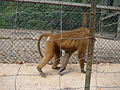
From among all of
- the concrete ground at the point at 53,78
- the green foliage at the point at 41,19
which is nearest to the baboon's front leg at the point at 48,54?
the concrete ground at the point at 53,78

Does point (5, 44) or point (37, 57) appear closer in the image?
point (37, 57)

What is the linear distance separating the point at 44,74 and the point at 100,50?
235 cm

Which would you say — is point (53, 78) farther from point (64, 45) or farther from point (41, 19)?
point (41, 19)

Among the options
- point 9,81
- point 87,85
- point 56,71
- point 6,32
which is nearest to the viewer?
point 87,85

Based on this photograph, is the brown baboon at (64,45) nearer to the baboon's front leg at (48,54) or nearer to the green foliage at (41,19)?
the baboon's front leg at (48,54)

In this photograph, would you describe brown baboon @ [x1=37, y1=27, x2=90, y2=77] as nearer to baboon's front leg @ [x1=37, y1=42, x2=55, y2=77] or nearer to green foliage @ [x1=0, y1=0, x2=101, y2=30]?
baboon's front leg @ [x1=37, y1=42, x2=55, y2=77]

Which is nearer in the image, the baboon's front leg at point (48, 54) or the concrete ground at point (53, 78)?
the concrete ground at point (53, 78)

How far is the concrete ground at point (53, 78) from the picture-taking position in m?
3.52

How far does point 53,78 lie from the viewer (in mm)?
3879

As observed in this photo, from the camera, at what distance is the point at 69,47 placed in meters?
4.14

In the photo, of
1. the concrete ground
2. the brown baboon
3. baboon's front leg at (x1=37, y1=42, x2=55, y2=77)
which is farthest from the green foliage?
baboon's front leg at (x1=37, y1=42, x2=55, y2=77)

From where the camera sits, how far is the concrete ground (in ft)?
11.5

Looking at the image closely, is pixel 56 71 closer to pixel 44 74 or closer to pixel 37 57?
pixel 44 74

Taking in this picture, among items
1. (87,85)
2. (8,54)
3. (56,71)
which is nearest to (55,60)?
(56,71)
